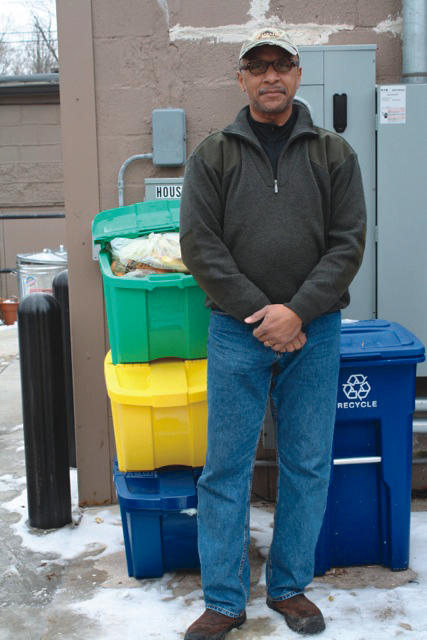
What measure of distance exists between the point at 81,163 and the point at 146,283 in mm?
A: 1169

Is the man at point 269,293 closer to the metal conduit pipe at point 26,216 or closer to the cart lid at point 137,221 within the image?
the cart lid at point 137,221

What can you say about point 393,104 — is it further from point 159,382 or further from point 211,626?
point 211,626

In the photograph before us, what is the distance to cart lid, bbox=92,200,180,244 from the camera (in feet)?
11.1

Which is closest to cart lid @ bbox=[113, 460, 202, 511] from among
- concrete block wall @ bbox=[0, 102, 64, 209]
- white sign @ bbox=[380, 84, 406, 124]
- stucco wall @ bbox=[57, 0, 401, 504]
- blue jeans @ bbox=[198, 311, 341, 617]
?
blue jeans @ bbox=[198, 311, 341, 617]

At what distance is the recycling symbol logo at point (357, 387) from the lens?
10.5ft

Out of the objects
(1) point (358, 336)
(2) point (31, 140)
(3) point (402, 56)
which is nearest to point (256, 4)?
(3) point (402, 56)

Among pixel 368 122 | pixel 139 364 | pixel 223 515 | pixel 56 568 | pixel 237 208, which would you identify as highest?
pixel 368 122

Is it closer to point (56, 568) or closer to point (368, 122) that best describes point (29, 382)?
point (56, 568)

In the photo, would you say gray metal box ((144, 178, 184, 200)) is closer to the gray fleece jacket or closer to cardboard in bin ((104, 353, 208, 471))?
cardboard in bin ((104, 353, 208, 471))

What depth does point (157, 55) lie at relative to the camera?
12.9ft

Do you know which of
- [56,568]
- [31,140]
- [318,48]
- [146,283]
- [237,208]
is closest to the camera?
[237,208]

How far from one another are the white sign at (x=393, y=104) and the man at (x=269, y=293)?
41.1 inches

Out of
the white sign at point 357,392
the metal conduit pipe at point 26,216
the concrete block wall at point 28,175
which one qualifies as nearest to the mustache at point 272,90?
the white sign at point 357,392

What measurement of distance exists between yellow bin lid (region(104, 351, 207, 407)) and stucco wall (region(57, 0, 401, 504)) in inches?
37.3
